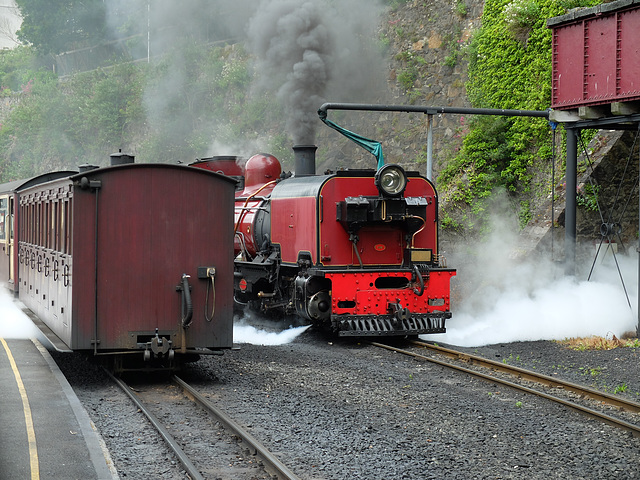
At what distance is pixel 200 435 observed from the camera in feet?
22.4

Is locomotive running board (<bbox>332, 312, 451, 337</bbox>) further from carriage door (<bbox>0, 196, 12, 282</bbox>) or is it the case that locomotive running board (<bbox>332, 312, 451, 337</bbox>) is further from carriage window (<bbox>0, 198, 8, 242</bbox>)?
carriage window (<bbox>0, 198, 8, 242</bbox>)

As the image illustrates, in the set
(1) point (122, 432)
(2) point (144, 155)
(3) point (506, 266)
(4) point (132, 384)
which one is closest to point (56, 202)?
(4) point (132, 384)

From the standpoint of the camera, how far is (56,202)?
955 cm

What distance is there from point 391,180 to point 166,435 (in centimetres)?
644

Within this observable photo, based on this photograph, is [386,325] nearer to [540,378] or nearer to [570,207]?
[540,378]

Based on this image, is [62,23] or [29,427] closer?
[29,427]

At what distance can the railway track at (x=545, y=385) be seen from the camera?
24.4ft

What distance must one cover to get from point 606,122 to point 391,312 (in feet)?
16.1

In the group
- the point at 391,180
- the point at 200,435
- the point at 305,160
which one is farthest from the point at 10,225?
the point at 200,435

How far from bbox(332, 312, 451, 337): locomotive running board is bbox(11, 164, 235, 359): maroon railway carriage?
3.27m

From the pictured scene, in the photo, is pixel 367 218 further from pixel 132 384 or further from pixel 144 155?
pixel 144 155

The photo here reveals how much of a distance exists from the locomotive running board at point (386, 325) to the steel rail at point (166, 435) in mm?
3978

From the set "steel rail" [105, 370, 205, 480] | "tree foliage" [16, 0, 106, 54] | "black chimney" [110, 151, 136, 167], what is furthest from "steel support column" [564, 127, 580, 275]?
"tree foliage" [16, 0, 106, 54]

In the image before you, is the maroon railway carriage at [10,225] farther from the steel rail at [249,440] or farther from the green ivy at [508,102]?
the green ivy at [508,102]
